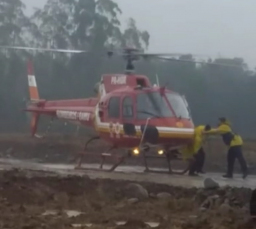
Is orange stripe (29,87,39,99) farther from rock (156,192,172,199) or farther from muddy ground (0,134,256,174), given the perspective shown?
rock (156,192,172,199)

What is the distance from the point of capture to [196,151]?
809 inches

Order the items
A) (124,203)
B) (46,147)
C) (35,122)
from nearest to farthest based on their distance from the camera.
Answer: (124,203) → (35,122) → (46,147)

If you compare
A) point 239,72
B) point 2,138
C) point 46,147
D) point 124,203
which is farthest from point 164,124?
point 239,72

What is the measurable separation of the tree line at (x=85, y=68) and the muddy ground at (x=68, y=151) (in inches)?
577

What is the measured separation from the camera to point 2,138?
38.0m

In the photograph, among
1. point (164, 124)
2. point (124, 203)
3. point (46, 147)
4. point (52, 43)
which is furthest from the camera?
point (52, 43)

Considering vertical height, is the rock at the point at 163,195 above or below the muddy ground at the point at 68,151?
above

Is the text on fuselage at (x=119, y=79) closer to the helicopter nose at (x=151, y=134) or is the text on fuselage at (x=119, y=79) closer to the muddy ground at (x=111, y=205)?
the helicopter nose at (x=151, y=134)

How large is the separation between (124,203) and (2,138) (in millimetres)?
25765

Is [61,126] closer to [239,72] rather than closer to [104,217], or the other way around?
[239,72]

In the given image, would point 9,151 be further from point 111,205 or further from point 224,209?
point 224,209

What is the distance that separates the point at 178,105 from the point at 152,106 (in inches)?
26.5

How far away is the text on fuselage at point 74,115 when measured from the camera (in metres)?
23.2

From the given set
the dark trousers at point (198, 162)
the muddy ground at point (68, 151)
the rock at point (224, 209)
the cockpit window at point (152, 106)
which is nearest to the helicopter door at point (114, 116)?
the cockpit window at point (152, 106)
